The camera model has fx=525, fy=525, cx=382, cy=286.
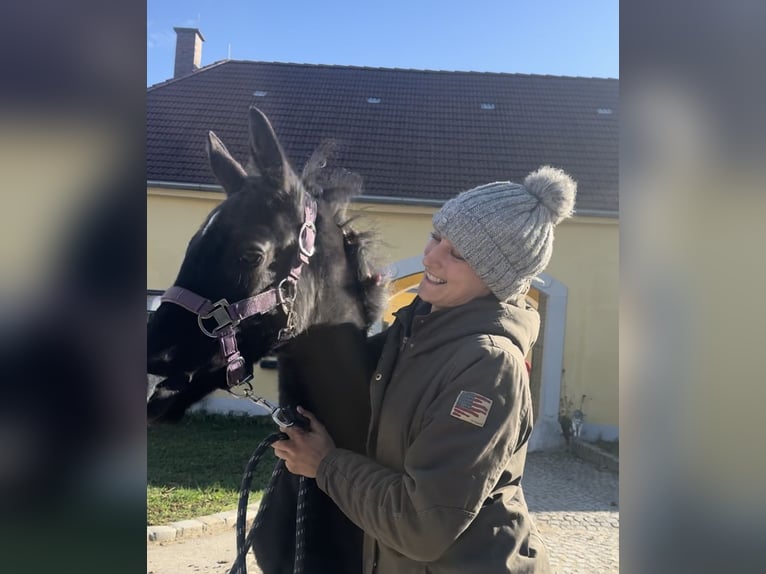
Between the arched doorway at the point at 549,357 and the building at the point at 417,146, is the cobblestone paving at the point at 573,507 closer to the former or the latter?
the arched doorway at the point at 549,357

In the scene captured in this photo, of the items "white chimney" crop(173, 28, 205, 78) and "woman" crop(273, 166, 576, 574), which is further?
"white chimney" crop(173, 28, 205, 78)

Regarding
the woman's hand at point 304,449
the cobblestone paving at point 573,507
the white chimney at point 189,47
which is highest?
the white chimney at point 189,47

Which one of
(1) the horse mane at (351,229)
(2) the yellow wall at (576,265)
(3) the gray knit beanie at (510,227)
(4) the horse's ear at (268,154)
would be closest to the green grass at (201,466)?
(2) the yellow wall at (576,265)

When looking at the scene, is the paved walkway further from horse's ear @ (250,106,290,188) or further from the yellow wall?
horse's ear @ (250,106,290,188)

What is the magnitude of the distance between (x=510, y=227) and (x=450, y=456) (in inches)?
20.5

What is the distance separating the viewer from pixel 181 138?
1.85 meters

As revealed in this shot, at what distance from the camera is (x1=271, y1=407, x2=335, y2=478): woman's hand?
1.28m

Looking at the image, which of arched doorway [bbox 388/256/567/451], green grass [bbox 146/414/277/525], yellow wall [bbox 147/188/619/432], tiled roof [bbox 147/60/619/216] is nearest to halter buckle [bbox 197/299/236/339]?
yellow wall [bbox 147/188/619/432]

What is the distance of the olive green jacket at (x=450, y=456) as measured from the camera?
1029 millimetres

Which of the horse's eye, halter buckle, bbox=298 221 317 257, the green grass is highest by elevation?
halter buckle, bbox=298 221 317 257

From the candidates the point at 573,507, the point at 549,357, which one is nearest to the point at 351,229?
the point at 549,357

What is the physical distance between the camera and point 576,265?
428 centimetres

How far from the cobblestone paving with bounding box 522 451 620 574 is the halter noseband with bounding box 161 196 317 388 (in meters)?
3.56
